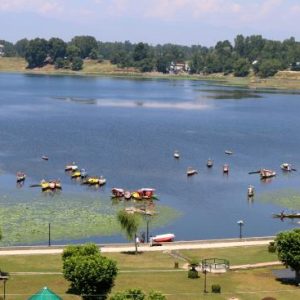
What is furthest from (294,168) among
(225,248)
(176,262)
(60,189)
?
(176,262)

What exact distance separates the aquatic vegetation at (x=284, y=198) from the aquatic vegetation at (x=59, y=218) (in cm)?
1557

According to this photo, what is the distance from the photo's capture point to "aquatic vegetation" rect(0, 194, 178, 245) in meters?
77.2

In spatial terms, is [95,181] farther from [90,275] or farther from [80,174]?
[90,275]

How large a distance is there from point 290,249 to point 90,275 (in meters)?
15.4

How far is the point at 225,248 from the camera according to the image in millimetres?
66312

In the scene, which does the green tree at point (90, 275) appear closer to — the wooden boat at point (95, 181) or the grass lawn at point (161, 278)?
the grass lawn at point (161, 278)

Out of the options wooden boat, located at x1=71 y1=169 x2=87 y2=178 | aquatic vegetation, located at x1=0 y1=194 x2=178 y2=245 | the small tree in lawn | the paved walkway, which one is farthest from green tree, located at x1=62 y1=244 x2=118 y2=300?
wooden boat, located at x1=71 y1=169 x2=87 y2=178

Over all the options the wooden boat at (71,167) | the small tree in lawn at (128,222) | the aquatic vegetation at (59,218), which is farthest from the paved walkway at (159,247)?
the wooden boat at (71,167)

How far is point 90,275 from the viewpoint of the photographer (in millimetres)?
46750

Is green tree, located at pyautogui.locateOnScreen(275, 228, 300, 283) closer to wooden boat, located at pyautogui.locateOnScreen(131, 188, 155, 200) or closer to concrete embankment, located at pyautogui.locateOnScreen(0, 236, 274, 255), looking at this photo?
concrete embankment, located at pyautogui.locateOnScreen(0, 236, 274, 255)

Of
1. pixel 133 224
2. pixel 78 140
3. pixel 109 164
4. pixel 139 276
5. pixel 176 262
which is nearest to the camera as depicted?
pixel 139 276

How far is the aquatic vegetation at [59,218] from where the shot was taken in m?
77.2

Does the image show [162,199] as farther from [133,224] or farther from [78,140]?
[78,140]

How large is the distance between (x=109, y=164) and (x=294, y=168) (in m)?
32.4
